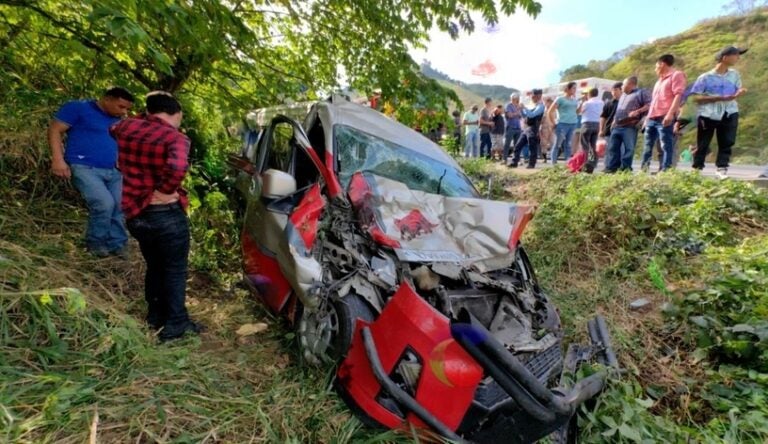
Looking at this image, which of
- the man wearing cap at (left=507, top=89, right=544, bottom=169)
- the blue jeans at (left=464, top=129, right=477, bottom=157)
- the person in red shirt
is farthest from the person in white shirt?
the blue jeans at (left=464, top=129, right=477, bottom=157)

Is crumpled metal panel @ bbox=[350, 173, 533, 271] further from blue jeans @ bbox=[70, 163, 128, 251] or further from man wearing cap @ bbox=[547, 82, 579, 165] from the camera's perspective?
man wearing cap @ bbox=[547, 82, 579, 165]

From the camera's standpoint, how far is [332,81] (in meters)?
5.45

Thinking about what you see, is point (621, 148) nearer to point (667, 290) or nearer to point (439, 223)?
point (667, 290)

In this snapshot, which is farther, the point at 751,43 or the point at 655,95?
the point at 751,43

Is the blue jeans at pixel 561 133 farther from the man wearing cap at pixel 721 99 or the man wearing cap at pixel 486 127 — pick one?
the man wearing cap at pixel 721 99

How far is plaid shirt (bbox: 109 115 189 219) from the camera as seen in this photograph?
2352 millimetres

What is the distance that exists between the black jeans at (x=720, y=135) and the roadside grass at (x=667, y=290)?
653mm

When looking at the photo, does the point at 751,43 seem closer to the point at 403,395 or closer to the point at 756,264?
the point at 756,264

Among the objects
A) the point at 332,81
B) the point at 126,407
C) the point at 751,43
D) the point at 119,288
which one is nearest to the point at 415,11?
the point at 332,81

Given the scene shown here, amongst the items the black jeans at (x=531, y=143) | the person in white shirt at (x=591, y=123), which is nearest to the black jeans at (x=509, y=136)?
the black jeans at (x=531, y=143)

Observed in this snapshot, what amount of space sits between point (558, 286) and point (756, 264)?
147cm

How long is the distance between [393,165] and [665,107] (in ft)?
14.7

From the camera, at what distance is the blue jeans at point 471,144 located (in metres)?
10.6

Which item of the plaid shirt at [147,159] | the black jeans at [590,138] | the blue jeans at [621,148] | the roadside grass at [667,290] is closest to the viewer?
the roadside grass at [667,290]
